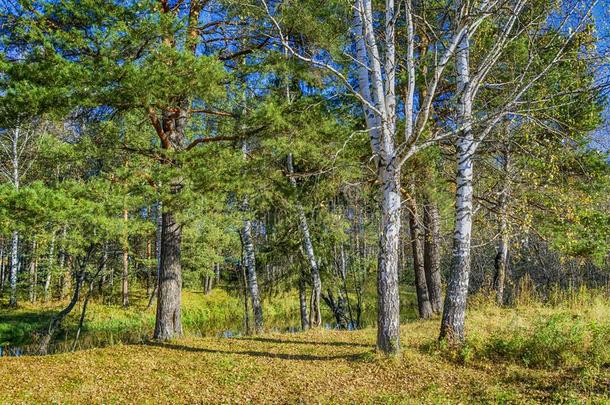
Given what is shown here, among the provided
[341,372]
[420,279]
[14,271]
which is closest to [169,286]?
[341,372]

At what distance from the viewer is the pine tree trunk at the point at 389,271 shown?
5734 millimetres

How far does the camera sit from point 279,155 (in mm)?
7617

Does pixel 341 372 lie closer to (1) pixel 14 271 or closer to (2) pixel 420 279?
(2) pixel 420 279

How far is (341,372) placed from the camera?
5359 mm

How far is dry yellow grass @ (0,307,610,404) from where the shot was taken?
4426 millimetres

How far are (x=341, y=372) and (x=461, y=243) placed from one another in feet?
8.55

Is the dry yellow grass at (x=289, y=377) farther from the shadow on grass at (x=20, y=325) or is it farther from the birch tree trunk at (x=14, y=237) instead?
the birch tree trunk at (x=14, y=237)

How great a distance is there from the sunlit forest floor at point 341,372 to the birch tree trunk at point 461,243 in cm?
30

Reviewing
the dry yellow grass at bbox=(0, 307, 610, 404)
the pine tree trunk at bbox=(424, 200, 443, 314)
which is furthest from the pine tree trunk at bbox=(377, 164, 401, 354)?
the pine tree trunk at bbox=(424, 200, 443, 314)

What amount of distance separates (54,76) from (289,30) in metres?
4.17

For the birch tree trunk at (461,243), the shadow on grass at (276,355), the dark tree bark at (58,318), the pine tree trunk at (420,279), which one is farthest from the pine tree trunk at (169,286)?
the pine tree trunk at (420,279)

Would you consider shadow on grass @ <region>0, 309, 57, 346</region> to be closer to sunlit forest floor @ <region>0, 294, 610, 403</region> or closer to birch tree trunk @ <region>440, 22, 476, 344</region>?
sunlit forest floor @ <region>0, 294, 610, 403</region>

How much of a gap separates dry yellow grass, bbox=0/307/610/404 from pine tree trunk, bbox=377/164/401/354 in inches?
10.6

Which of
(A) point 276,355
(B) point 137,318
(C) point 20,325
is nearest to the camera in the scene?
(A) point 276,355
